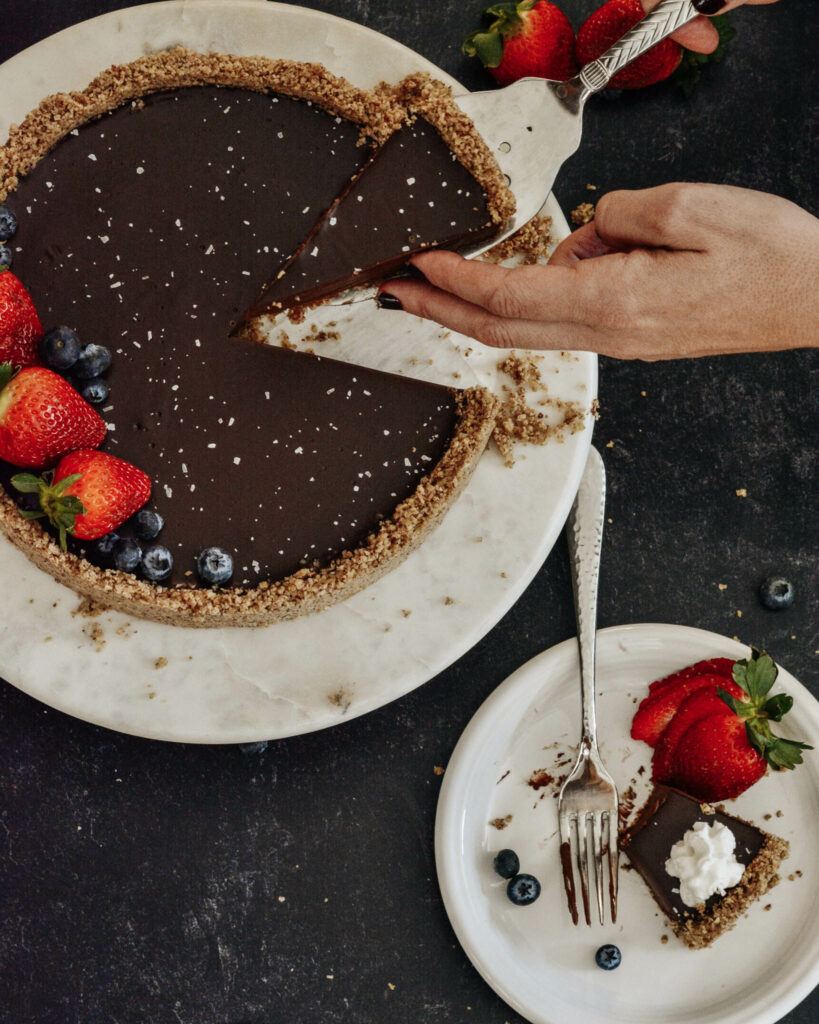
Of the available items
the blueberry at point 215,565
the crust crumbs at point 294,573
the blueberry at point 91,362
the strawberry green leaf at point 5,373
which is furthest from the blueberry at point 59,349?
the blueberry at point 215,565

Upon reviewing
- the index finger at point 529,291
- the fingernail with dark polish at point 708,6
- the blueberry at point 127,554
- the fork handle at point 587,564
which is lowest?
the fork handle at point 587,564

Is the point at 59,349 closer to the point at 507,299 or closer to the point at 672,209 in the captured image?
the point at 507,299

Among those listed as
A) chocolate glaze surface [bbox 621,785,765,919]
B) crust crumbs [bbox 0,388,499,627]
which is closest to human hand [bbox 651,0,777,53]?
crust crumbs [bbox 0,388,499,627]

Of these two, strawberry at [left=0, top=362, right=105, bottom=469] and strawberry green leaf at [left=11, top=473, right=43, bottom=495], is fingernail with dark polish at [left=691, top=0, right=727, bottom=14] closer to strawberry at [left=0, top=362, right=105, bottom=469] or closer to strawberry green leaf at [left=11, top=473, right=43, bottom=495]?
strawberry at [left=0, top=362, right=105, bottom=469]

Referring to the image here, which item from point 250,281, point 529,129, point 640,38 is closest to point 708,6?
point 640,38

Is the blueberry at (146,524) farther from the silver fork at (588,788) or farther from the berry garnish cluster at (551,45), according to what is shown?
the berry garnish cluster at (551,45)

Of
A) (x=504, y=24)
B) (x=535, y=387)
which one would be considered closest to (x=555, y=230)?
(x=535, y=387)
